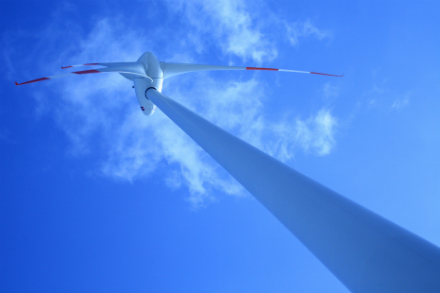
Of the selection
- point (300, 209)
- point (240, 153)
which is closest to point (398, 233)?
point (300, 209)

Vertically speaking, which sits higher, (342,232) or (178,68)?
(178,68)

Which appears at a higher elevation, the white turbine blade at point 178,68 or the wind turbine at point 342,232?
the white turbine blade at point 178,68

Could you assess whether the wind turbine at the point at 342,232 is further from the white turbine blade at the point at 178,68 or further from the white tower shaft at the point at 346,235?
the white turbine blade at the point at 178,68

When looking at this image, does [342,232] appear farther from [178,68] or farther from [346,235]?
[178,68]

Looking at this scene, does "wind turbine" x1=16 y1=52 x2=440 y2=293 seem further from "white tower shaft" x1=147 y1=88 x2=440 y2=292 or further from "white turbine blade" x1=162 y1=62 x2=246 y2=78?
"white turbine blade" x1=162 y1=62 x2=246 y2=78

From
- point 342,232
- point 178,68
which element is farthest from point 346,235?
point 178,68

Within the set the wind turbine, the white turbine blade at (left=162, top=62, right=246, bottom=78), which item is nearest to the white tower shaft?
the wind turbine

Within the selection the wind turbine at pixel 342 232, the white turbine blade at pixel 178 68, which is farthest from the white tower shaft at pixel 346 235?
the white turbine blade at pixel 178 68

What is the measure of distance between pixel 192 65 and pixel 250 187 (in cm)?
1650

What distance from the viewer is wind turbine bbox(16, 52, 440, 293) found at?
2941mm

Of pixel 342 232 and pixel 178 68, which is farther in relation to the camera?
Answer: pixel 178 68

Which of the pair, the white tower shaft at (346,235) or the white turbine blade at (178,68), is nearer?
the white tower shaft at (346,235)

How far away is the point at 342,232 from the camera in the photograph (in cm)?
365

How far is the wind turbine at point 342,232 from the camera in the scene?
2.94 metres
